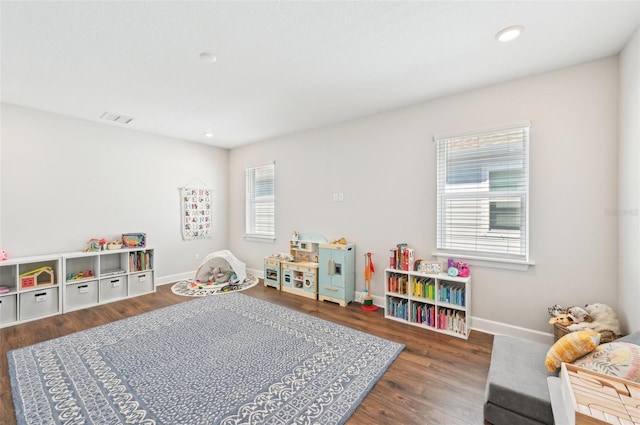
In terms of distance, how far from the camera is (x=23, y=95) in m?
3.13

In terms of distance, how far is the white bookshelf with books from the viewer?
2.87 meters

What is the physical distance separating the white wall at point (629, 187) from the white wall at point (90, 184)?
586cm

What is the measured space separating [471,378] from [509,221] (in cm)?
160

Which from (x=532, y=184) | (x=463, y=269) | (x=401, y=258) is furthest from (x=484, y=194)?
(x=401, y=258)

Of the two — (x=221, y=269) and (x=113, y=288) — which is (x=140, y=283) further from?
(x=221, y=269)

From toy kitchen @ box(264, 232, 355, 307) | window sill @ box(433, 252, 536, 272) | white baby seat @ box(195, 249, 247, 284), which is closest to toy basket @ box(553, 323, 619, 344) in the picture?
window sill @ box(433, 252, 536, 272)

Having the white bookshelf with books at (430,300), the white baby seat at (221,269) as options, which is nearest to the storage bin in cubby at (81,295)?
the white baby seat at (221,269)

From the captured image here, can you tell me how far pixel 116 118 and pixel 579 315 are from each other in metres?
5.94

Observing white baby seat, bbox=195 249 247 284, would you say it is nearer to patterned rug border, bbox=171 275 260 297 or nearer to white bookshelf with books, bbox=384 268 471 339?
patterned rug border, bbox=171 275 260 297

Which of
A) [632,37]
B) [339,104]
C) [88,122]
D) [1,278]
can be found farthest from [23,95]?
[632,37]

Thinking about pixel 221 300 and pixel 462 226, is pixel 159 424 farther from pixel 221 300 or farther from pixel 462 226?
pixel 462 226

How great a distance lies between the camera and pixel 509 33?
2031 millimetres

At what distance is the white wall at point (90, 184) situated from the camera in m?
3.46

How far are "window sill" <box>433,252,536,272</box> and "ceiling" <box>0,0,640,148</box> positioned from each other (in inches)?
73.7
